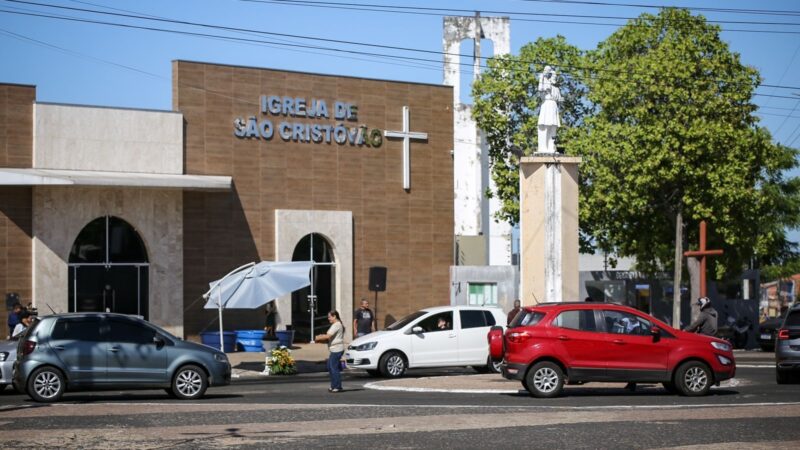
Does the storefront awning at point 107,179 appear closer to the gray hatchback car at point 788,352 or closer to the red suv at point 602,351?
the red suv at point 602,351

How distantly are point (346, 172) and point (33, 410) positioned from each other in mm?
23964

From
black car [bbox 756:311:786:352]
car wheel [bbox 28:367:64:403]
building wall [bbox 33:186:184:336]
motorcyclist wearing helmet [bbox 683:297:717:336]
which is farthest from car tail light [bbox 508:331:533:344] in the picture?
black car [bbox 756:311:786:352]

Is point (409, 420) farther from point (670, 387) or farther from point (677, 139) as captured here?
point (677, 139)

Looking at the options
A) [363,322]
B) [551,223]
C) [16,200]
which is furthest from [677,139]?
[16,200]

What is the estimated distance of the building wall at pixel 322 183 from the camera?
38656 millimetres

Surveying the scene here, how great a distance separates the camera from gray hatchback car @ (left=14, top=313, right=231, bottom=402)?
20797 mm

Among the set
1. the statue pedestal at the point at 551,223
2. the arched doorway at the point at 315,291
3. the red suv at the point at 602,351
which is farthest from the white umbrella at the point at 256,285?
the red suv at the point at 602,351

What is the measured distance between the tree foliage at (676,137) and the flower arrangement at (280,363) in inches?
719

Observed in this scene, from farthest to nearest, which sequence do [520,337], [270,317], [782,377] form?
[270,317] → [782,377] → [520,337]

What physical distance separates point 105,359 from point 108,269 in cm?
1639

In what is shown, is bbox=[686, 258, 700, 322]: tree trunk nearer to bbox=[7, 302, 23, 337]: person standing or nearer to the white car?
the white car

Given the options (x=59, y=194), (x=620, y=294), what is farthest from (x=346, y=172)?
(x=620, y=294)

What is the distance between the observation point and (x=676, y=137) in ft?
145

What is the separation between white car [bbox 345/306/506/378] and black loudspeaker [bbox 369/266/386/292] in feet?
39.6
